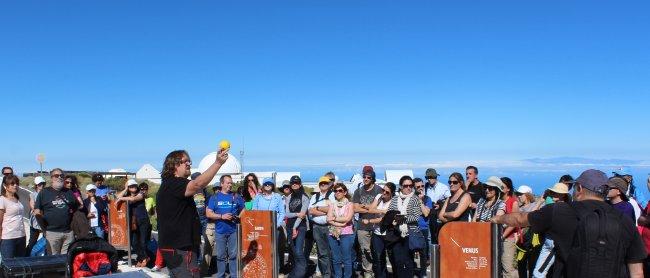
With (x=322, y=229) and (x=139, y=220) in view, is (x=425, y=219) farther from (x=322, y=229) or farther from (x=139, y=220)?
(x=139, y=220)

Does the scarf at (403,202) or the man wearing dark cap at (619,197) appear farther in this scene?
the scarf at (403,202)

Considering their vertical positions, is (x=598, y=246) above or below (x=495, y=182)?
below

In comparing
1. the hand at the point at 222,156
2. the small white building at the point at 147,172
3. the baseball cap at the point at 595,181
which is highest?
the hand at the point at 222,156

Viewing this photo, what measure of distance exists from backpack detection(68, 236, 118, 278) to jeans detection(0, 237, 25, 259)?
1675mm

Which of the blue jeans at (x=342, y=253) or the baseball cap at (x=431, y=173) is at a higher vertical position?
the baseball cap at (x=431, y=173)

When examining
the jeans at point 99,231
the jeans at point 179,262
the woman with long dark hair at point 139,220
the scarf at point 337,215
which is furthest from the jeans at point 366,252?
the jeans at point 99,231

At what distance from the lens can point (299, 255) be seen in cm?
957

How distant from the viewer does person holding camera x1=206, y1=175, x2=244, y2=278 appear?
30.0ft

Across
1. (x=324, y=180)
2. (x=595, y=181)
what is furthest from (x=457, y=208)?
(x=595, y=181)

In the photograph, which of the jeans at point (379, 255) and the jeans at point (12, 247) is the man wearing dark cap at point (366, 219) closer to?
the jeans at point (379, 255)

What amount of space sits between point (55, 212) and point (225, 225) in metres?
2.55

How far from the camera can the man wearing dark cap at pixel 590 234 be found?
393cm

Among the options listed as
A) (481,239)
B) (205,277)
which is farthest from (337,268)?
(481,239)

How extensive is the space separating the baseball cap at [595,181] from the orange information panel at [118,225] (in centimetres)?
910
